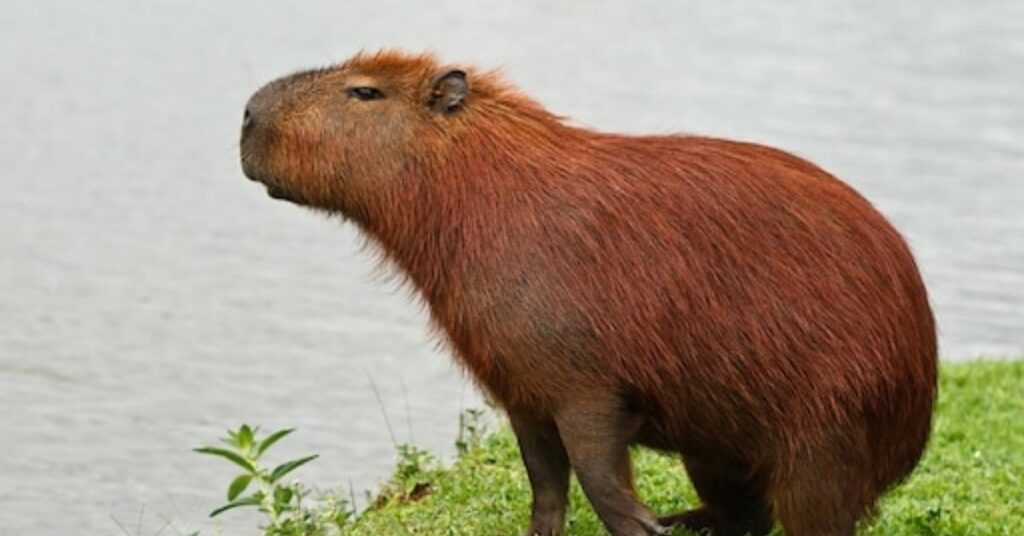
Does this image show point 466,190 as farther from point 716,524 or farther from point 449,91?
point 716,524

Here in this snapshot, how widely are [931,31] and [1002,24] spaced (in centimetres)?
65

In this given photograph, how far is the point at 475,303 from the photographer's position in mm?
5980

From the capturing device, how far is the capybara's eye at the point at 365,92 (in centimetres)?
626

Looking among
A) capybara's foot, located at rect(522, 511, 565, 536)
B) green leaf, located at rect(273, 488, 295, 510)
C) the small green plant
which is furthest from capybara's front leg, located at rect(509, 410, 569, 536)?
green leaf, located at rect(273, 488, 295, 510)

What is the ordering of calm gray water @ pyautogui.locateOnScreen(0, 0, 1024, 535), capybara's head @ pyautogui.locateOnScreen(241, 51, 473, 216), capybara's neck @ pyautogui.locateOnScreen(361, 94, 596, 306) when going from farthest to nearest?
calm gray water @ pyautogui.locateOnScreen(0, 0, 1024, 535) < capybara's head @ pyautogui.locateOnScreen(241, 51, 473, 216) < capybara's neck @ pyautogui.locateOnScreen(361, 94, 596, 306)

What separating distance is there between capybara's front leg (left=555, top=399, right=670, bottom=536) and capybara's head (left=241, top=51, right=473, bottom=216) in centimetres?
82

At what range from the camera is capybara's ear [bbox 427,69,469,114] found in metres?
6.21

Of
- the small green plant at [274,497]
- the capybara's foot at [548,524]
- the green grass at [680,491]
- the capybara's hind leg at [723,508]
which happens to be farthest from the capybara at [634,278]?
the small green plant at [274,497]

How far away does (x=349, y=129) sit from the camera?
6207mm

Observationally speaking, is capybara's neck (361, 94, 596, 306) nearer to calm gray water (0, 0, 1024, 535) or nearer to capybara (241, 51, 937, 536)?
capybara (241, 51, 937, 536)

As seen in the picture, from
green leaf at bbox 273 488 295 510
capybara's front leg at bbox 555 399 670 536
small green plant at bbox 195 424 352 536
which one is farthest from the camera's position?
green leaf at bbox 273 488 295 510

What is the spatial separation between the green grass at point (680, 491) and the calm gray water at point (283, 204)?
0.81 metres

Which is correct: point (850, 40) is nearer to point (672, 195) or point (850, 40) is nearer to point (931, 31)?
point (931, 31)

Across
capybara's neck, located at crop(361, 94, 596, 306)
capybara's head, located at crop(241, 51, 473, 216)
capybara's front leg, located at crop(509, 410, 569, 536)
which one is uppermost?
capybara's head, located at crop(241, 51, 473, 216)
